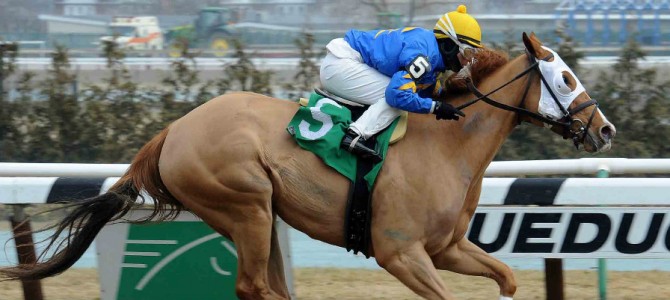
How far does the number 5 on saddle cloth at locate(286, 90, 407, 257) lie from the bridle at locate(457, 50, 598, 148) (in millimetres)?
366

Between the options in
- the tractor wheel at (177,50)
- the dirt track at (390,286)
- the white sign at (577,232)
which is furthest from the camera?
the tractor wheel at (177,50)

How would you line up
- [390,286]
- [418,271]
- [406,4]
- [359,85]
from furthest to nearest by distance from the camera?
[406,4]
[390,286]
[359,85]
[418,271]

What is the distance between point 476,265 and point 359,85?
958 mm

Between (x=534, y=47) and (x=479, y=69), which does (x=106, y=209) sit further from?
(x=534, y=47)

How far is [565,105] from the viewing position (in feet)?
13.6

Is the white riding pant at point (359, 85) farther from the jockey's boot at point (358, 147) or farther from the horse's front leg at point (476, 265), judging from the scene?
the horse's front leg at point (476, 265)

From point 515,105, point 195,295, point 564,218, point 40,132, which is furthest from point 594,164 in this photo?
point 40,132

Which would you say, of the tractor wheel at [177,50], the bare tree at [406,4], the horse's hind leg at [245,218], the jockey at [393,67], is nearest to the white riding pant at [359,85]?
the jockey at [393,67]

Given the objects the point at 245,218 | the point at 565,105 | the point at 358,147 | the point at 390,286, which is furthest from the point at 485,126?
the point at 390,286

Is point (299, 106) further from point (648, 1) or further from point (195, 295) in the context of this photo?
point (648, 1)

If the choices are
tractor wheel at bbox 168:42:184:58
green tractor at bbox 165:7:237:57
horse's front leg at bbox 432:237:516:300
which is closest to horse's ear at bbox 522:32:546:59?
horse's front leg at bbox 432:237:516:300

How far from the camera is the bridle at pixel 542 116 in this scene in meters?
4.14

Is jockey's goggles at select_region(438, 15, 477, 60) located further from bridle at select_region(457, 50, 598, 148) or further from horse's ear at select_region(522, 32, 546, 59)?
horse's ear at select_region(522, 32, 546, 59)

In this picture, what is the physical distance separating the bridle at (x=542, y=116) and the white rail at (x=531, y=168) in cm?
66
